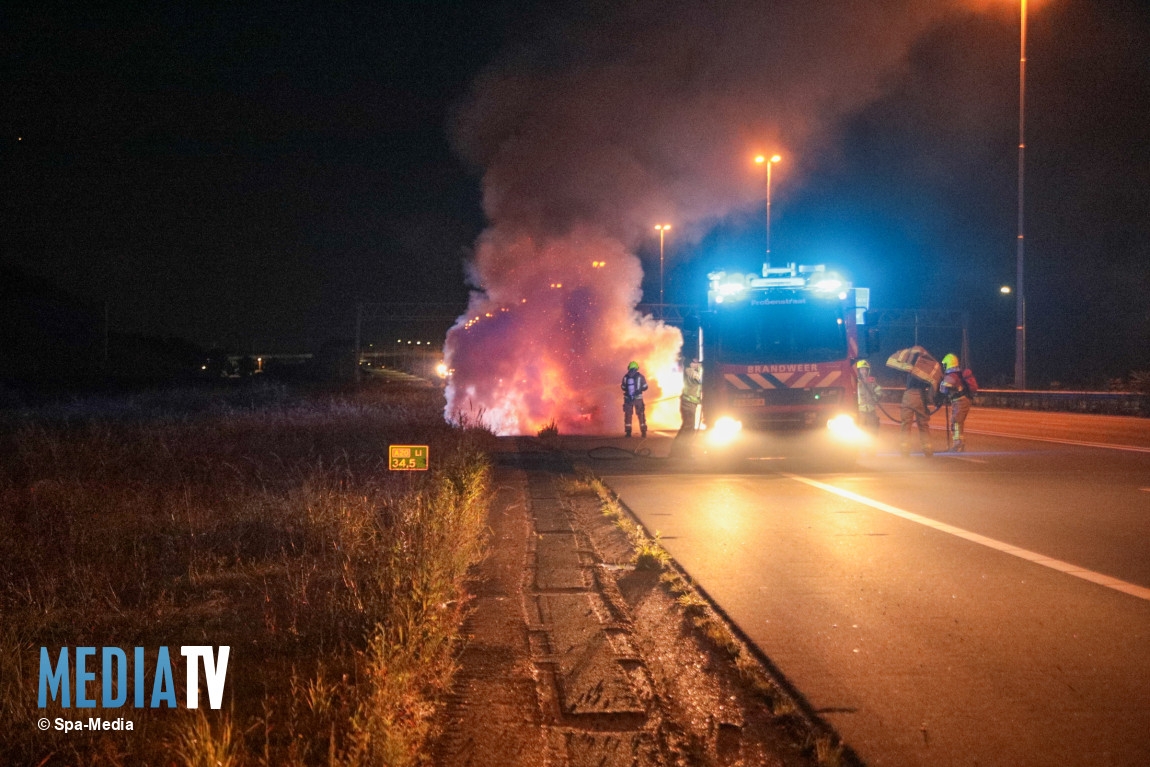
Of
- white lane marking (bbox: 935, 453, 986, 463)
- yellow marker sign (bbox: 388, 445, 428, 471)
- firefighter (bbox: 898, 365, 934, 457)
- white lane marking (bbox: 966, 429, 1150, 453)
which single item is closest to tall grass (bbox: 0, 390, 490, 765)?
yellow marker sign (bbox: 388, 445, 428, 471)

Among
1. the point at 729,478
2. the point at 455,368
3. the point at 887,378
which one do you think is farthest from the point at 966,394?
the point at 887,378

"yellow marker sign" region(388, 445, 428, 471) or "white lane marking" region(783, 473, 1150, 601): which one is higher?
A: "yellow marker sign" region(388, 445, 428, 471)

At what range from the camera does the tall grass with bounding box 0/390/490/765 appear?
3.75 m

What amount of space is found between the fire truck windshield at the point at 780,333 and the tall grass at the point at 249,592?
4861 millimetres

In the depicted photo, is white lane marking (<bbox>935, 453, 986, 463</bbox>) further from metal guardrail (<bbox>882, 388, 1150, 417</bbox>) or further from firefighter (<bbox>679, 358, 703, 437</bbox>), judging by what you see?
metal guardrail (<bbox>882, 388, 1150, 417</bbox>)

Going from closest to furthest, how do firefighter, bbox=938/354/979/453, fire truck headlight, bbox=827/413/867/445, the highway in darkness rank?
the highway in darkness
fire truck headlight, bbox=827/413/867/445
firefighter, bbox=938/354/979/453

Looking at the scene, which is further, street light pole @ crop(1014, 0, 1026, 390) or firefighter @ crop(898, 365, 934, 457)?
street light pole @ crop(1014, 0, 1026, 390)

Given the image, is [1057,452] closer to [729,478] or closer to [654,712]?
[729,478]

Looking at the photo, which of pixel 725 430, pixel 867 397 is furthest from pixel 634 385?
pixel 725 430

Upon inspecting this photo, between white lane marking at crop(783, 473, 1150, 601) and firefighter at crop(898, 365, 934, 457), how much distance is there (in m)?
5.07

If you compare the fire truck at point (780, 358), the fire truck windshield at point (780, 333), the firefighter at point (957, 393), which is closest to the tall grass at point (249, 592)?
the fire truck at point (780, 358)

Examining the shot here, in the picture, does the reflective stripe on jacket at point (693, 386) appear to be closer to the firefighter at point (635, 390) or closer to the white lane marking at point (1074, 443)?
the firefighter at point (635, 390)

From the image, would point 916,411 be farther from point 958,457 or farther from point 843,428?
point 843,428

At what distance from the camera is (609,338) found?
1114 inches
